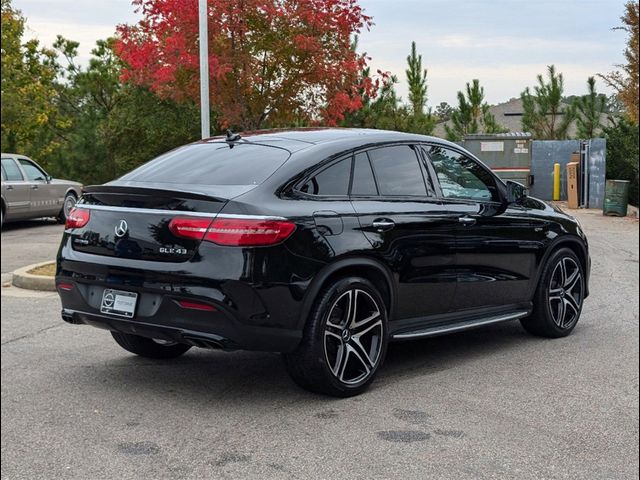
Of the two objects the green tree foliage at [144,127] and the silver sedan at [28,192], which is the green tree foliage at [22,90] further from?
the silver sedan at [28,192]

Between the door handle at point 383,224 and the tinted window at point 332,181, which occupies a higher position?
the tinted window at point 332,181

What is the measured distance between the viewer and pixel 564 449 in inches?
176

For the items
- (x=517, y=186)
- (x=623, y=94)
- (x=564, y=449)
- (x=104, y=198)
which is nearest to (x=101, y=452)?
(x=104, y=198)

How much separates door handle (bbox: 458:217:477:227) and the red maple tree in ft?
27.8

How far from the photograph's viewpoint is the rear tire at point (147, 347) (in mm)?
6297

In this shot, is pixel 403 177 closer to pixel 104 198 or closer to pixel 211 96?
pixel 104 198

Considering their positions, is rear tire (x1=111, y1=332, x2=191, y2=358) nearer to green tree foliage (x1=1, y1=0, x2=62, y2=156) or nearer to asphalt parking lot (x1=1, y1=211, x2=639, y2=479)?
asphalt parking lot (x1=1, y1=211, x2=639, y2=479)

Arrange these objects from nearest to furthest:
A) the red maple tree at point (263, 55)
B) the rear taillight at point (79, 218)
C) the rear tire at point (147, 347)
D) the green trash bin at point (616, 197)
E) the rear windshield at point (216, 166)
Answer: the rear windshield at point (216, 166) → the rear taillight at point (79, 218) → the rear tire at point (147, 347) → the red maple tree at point (263, 55) → the green trash bin at point (616, 197)

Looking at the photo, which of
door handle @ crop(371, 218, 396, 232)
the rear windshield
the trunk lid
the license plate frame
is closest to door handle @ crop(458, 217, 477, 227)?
door handle @ crop(371, 218, 396, 232)

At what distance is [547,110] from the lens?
32.2 meters

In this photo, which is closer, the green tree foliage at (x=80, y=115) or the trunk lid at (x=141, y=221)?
the trunk lid at (x=141, y=221)

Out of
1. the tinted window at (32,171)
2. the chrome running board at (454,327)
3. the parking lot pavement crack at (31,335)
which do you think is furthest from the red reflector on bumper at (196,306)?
the tinted window at (32,171)

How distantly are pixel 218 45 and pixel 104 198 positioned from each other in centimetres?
948

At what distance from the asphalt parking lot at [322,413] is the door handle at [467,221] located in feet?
3.24
